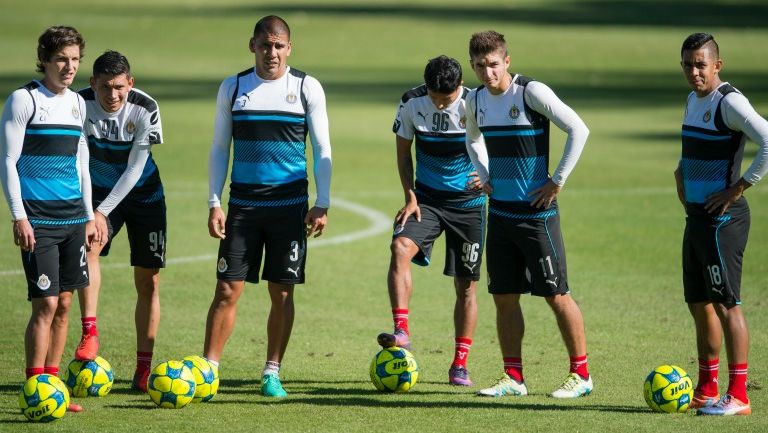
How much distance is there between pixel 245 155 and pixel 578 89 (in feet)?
91.4

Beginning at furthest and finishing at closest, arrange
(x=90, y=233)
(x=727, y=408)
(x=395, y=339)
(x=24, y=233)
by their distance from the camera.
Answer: (x=395, y=339), (x=90, y=233), (x=727, y=408), (x=24, y=233)

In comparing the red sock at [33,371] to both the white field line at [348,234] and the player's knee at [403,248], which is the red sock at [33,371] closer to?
the player's knee at [403,248]

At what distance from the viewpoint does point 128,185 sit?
10078 millimetres

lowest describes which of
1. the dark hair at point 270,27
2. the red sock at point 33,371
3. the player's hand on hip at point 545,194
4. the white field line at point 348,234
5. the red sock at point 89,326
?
the red sock at point 33,371

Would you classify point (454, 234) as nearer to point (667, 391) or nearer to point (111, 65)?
point (667, 391)

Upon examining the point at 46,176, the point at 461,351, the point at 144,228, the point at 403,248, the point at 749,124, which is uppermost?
the point at 749,124

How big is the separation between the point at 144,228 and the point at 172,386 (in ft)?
5.68

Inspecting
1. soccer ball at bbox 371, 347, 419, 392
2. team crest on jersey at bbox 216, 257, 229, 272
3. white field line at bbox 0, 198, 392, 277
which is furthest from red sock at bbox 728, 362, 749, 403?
white field line at bbox 0, 198, 392, 277

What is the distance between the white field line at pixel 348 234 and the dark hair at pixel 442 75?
5.76 m

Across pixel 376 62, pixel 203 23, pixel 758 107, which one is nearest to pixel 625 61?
pixel 376 62

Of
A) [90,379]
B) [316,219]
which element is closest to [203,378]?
[90,379]

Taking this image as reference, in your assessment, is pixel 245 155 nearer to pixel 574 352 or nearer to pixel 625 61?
pixel 574 352

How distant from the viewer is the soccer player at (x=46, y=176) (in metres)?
9.03

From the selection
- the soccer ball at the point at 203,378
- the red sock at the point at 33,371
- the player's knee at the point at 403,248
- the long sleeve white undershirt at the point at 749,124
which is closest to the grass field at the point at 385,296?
the soccer ball at the point at 203,378
